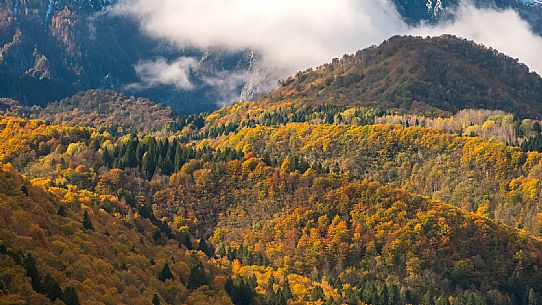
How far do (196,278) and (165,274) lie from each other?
9040 mm

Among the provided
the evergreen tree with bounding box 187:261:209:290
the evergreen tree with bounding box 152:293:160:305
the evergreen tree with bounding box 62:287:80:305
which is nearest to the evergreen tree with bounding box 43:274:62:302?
the evergreen tree with bounding box 62:287:80:305

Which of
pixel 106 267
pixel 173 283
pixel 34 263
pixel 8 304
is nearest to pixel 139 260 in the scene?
pixel 173 283

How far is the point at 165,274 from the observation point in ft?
534

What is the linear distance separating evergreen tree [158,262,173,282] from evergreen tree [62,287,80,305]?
1768 inches

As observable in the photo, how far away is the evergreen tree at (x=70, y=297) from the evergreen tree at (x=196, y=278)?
5246cm

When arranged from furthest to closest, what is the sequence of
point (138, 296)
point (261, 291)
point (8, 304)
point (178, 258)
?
point (261, 291) → point (178, 258) → point (138, 296) → point (8, 304)

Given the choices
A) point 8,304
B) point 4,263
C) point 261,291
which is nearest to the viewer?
point 8,304

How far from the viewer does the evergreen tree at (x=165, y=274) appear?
162m

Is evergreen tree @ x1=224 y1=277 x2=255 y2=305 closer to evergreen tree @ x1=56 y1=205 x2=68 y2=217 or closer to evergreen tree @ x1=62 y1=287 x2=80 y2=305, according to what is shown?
evergreen tree @ x1=56 y1=205 x2=68 y2=217

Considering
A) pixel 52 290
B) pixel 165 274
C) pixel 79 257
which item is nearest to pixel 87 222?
pixel 165 274

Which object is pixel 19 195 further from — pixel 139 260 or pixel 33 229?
pixel 139 260

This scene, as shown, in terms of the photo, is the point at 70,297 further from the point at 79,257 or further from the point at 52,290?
the point at 79,257

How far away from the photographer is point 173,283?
160875 mm

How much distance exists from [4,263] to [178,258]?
75482 mm
